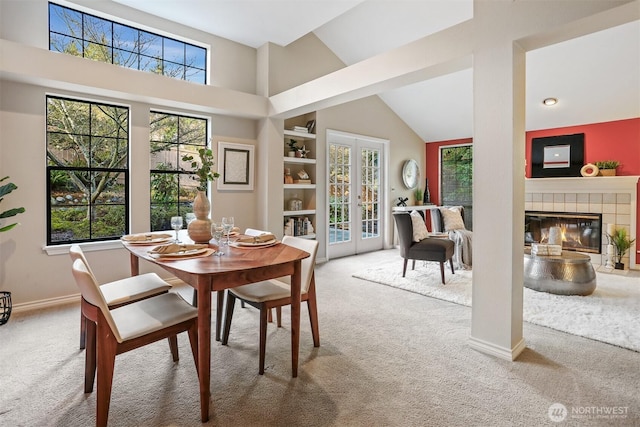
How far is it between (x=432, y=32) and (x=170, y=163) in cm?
397

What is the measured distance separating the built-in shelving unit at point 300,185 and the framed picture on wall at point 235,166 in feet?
1.76

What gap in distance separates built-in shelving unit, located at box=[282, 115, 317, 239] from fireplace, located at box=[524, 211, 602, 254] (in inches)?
141

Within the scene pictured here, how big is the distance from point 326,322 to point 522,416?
155 centimetres

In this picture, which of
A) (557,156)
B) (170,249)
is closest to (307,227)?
(170,249)

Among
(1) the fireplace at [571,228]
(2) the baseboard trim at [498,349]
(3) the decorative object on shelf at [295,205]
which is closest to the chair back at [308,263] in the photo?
(2) the baseboard trim at [498,349]

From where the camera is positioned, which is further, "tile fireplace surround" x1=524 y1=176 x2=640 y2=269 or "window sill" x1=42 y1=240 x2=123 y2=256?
"tile fireplace surround" x1=524 y1=176 x2=640 y2=269

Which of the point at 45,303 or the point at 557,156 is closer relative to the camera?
the point at 45,303

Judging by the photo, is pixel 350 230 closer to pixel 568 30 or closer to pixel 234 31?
pixel 234 31

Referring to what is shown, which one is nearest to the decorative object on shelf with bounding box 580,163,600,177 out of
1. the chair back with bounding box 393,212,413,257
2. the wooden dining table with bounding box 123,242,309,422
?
the chair back with bounding box 393,212,413,257

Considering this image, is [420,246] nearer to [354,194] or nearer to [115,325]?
[354,194]

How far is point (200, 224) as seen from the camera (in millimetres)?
2453

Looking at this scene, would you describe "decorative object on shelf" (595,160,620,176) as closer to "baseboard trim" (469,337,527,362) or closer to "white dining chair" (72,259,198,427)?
"baseboard trim" (469,337,527,362)

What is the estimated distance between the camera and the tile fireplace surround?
4.77 metres

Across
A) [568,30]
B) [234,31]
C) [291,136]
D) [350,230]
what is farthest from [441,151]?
[568,30]
